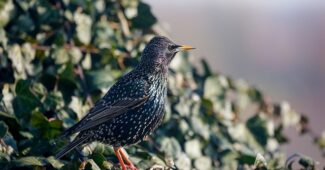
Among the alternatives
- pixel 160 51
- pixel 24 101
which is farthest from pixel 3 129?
pixel 160 51

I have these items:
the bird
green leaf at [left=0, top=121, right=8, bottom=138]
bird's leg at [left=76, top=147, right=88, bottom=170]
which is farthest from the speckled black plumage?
green leaf at [left=0, top=121, right=8, bottom=138]

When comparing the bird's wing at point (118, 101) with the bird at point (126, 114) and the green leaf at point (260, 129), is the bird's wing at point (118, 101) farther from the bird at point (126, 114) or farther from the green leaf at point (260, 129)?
the green leaf at point (260, 129)

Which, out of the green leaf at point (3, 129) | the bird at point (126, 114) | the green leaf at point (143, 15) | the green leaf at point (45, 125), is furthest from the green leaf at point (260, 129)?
the green leaf at point (3, 129)

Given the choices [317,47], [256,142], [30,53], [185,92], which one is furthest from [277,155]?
[317,47]

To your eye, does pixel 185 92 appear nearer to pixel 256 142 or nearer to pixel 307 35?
pixel 256 142

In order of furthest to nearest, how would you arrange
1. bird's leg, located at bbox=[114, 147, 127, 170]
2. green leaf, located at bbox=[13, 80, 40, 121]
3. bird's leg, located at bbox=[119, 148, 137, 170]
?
green leaf, located at bbox=[13, 80, 40, 121] → bird's leg, located at bbox=[119, 148, 137, 170] → bird's leg, located at bbox=[114, 147, 127, 170]

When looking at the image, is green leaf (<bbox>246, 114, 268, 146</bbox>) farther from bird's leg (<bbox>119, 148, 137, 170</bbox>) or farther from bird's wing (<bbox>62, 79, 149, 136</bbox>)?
bird's leg (<bbox>119, 148, 137, 170</bbox>)

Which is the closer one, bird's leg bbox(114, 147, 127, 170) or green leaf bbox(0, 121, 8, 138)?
green leaf bbox(0, 121, 8, 138)
